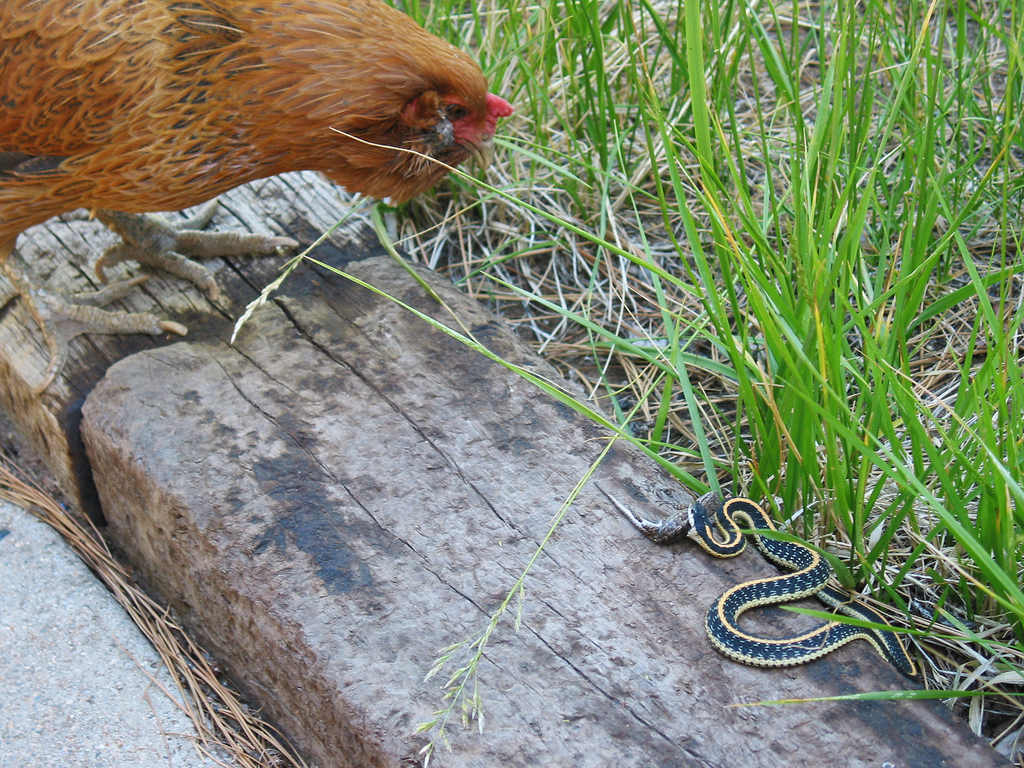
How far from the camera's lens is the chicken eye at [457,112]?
241 centimetres

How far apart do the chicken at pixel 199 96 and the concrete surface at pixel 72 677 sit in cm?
101

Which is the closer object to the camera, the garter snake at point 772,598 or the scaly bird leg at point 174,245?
the garter snake at point 772,598

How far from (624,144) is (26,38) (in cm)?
209

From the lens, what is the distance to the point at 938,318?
250 centimetres

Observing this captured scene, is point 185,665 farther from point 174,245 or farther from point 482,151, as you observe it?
point 482,151

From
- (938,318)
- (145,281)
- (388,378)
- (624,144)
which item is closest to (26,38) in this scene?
(145,281)

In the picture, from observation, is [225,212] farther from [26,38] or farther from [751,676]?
[751,676]

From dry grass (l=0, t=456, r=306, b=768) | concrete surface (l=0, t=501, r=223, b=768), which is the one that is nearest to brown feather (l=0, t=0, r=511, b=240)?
dry grass (l=0, t=456, r=306, b=768)

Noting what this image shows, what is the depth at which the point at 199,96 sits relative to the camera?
2.14 m

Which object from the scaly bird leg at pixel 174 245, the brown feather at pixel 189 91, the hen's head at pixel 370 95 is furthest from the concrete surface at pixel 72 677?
the hen's head at pixel 370 95

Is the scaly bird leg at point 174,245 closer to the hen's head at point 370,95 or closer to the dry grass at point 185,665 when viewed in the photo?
the hen's head at point 370,95

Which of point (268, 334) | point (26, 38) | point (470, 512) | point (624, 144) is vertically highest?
point (26, 38)

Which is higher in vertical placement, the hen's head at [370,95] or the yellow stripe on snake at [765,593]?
the hen's head at [370,95]

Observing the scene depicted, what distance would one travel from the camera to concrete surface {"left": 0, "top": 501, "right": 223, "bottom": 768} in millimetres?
2006
